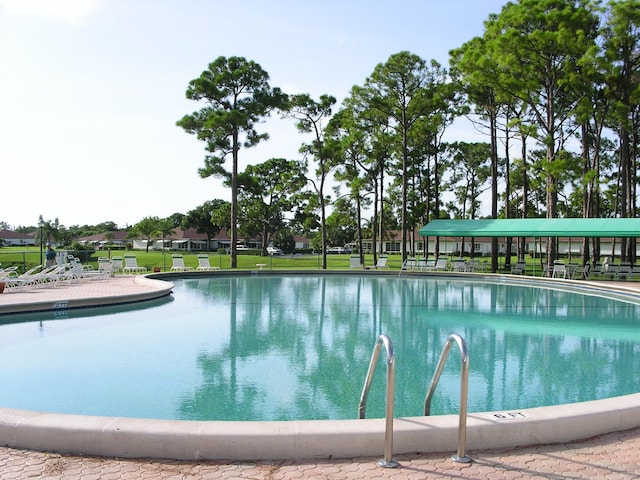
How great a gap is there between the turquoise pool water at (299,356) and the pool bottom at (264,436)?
186 cm

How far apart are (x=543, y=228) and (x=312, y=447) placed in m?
23.3

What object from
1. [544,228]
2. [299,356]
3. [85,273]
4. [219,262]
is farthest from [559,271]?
[219,262]

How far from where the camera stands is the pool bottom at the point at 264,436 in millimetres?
3617

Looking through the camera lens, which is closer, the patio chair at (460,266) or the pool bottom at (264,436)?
the pool bottom at (264,436)

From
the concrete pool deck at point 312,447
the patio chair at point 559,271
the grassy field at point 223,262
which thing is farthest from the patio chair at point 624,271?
the concrete pool deck at point 312,447

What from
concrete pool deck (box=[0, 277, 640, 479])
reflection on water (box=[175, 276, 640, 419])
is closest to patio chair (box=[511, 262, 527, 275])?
reflection on water (box=[175, 276, 640, 419])

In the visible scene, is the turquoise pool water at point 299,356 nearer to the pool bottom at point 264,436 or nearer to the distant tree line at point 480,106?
the pool bottom at point 264,436

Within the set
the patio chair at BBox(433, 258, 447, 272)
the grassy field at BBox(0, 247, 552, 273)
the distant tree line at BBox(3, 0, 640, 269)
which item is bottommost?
the grassy field at BBox(0, 247, 552, 273)

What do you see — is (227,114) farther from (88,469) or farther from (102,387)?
(88,469)

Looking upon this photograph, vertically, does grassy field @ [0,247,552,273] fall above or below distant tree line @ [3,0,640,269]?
below

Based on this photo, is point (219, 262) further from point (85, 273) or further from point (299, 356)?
point (299, 356)

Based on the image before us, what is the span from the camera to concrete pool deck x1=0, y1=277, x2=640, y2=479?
135 inches

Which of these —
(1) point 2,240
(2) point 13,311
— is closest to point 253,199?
(2) point 13,311

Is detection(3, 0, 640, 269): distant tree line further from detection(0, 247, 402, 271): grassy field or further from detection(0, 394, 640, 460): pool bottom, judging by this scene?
detection(0, 394, 640, 460): pool bottom
